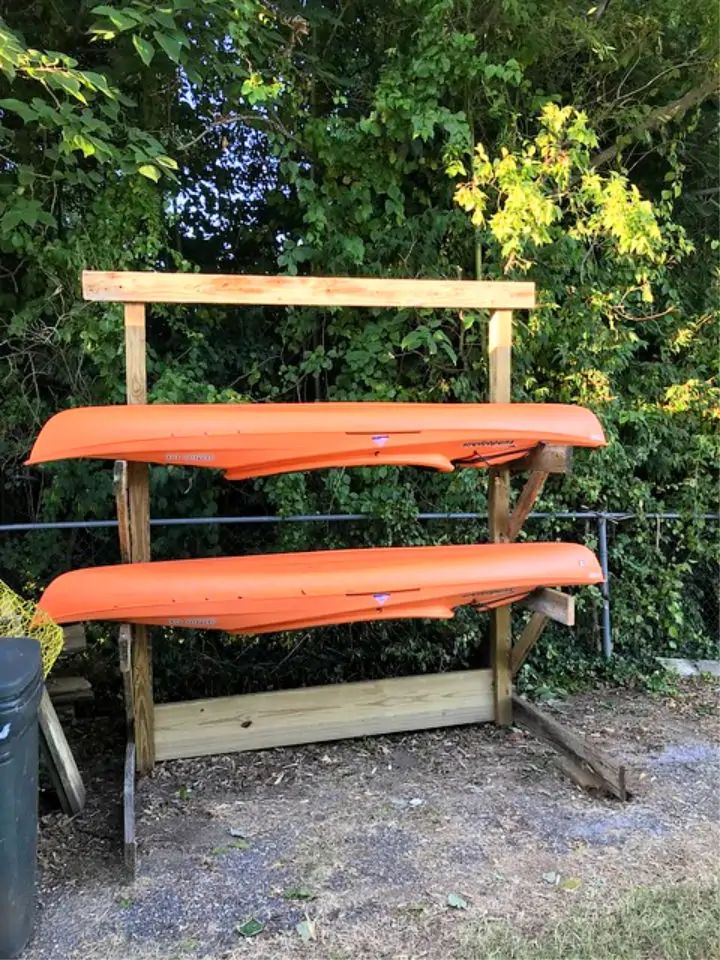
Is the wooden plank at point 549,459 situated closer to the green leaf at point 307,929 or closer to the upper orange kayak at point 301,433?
the upper orange kayak at point 301,433

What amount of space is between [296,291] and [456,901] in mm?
2507

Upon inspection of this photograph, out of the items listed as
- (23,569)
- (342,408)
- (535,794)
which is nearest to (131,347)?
(342,408)

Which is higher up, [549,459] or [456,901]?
[549,459]

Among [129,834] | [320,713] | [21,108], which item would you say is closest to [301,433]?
[320,713]

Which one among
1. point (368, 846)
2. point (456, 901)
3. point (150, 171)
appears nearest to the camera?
point (456, 901)

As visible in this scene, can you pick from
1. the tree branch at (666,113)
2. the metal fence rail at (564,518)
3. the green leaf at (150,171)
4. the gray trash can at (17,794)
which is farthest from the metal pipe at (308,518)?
the tree branch at (666,113)

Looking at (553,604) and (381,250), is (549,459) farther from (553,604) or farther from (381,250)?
(381,250)

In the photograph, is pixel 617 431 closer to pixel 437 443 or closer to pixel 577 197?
pixel 577 197

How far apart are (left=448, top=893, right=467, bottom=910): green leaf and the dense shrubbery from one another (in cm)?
209

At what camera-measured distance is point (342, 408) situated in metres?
3.38

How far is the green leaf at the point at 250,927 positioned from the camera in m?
2.53

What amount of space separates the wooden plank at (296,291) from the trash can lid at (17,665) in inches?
59.7

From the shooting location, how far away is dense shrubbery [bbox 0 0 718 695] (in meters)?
4.48

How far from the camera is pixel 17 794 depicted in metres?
2.37
